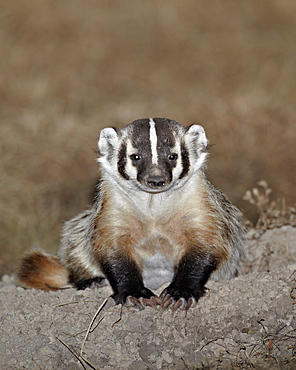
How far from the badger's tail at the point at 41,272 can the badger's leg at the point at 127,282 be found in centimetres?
92

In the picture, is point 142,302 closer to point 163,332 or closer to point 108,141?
point 163,332

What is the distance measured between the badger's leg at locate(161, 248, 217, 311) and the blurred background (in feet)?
7.04

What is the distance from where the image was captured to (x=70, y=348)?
3.08 metres

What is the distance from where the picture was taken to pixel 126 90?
340 inches

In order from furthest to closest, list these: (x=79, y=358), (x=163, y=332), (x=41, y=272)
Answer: (x=41, y=272), (x=163, y=332), (x=79, y=358)

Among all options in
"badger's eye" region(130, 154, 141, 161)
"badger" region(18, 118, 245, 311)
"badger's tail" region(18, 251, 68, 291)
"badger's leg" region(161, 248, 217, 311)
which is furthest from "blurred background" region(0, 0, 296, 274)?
"badger's eye" region(130, 154, 141, 161)

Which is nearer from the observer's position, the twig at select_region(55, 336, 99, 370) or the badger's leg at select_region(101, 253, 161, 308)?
the twig at select_region(55, 336, 99, 370)

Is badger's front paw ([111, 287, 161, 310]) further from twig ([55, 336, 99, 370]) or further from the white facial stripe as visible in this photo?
the white facial stripe

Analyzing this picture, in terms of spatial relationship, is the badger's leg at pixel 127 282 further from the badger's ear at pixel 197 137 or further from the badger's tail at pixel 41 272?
the badger's tail at pixel 41 272

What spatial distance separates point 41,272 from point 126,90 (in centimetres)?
473

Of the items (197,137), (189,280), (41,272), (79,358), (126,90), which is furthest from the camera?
(126,90)

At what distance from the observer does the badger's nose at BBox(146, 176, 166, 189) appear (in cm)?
309

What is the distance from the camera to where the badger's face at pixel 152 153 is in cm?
317

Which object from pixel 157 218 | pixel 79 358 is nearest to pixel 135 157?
pixel 157 218
